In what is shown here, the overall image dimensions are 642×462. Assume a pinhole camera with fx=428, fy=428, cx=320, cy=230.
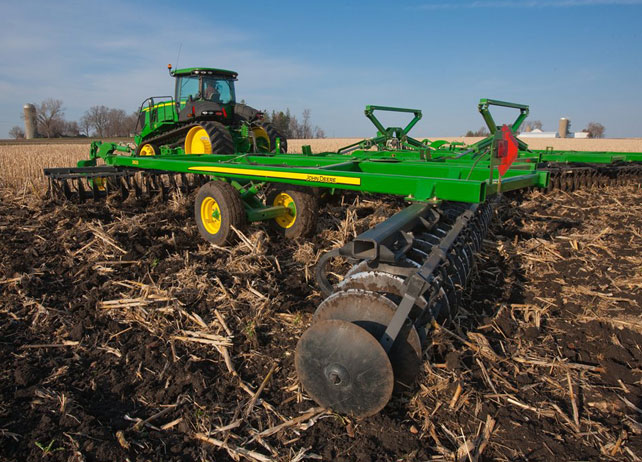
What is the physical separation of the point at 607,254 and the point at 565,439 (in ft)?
10.6

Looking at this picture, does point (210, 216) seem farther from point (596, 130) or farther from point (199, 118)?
point (596, 130)

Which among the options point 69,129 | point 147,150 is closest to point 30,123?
point 69,129

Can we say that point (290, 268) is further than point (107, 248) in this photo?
No

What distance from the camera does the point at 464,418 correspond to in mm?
2115

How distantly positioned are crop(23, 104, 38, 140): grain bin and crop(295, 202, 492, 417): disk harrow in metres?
67.7

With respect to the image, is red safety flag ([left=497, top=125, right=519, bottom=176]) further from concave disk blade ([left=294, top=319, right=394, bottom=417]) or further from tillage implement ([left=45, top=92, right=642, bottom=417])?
concave disk blade ([left=294, top=319, right=394, bottom=417])

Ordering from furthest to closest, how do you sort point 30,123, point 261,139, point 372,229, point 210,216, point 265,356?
point 30,123 → point 261,139 → point 210,216 → point 265,356 → point 372,229

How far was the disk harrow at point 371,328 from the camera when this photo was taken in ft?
6.41

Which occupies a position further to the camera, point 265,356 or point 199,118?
point 199,118

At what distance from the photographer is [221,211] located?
4.49 meters

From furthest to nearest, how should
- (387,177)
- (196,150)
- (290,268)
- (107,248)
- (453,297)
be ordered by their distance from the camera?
(196,150)
(107,248)
(290,268)
(387,177)
(453,297)

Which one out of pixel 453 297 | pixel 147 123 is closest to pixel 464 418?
pixel 453 297

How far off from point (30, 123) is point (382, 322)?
70.0m

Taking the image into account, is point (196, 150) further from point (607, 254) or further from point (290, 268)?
point (607, 254)
